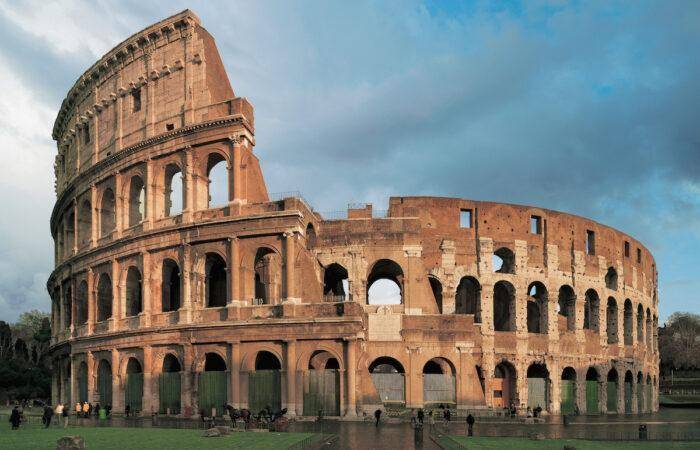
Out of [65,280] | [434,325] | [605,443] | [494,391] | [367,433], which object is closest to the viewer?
[605,443]

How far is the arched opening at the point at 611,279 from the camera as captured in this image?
5101 cm

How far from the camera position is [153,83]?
41219 millimetres

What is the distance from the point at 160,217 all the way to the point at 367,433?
18366 millimetres

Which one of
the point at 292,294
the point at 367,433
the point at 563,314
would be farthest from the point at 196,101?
the point at 563,314

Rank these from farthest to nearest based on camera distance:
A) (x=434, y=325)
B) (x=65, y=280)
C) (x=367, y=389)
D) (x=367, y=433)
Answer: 1. (x=65, y=280)
2. (x=434, y=325)
3. (x=367, y=389)
4. (x=367, y=433)

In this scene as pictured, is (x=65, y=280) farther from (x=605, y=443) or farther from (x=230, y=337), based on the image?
(x=605, y=443)

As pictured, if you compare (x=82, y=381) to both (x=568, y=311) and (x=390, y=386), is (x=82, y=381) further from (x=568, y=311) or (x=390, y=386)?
(x=568, y=311)

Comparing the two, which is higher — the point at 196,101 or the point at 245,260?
the point at 196,101

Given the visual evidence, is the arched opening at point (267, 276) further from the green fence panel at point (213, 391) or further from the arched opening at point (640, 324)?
the arched opening at point (640, 324)

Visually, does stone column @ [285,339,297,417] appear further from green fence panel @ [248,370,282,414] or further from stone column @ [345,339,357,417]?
stone column @ [345,339,357,417]

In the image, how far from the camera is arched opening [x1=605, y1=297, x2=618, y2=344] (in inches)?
1992

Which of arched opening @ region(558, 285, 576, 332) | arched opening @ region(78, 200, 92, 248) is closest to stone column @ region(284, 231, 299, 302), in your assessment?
arched opening @ region(78, 200, 92, 248)

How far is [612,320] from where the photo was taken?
51.0 metres

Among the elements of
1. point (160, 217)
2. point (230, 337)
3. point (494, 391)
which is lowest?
point (494, 391)
